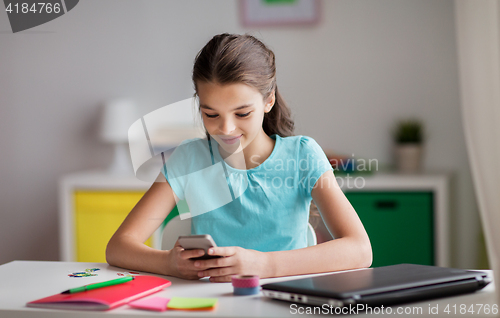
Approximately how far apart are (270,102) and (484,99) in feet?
1.64

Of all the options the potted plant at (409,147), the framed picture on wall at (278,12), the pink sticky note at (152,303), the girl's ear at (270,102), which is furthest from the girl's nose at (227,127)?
the framed picture on wall at (278,12)

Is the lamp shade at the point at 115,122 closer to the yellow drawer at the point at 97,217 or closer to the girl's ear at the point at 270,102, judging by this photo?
the yellow drawer at the point at 97,217

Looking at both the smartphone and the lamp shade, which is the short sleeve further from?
the lamp shade

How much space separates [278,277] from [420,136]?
1750mm

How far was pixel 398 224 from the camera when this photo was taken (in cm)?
216

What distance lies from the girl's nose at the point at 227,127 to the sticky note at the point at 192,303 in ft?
1.47

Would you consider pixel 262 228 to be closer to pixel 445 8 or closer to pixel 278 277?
pixel 278 277

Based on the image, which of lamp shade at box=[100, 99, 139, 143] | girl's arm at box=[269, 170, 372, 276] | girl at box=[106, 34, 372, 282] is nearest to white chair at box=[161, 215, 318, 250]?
girl at box=[106, 34, 372, 282]

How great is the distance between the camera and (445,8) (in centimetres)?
247

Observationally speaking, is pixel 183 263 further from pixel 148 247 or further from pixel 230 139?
pixel 230 139

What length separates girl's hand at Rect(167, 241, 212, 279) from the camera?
88 cm

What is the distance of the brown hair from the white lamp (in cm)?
149

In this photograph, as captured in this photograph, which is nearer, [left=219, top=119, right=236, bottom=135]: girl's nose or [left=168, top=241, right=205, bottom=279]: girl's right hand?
[left=168, top=241, right=205, bottom=279]: girl's right hand

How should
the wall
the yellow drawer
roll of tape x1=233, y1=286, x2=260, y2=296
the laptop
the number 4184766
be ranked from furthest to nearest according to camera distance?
the number 4184766 → the wall → the yellow drawer → roll of tape x1=233, y1=286, x2=260, y2=296 → the laptop
